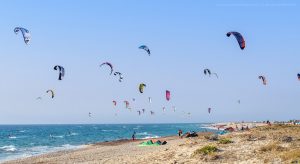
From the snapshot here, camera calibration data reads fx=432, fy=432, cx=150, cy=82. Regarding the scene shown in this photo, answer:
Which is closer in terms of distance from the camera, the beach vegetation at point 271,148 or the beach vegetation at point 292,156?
the beach vegetation at point 292,156

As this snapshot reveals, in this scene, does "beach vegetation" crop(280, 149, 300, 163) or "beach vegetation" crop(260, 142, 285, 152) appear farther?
"beach vegetation" crop(260, 142, 285, 152)

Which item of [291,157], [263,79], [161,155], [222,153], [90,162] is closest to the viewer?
[291,157]

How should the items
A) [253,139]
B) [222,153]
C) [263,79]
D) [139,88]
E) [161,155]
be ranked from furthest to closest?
[263,79]
[139,88]
[253,139]
[161,155]
[222,153]

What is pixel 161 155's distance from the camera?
70.9 feet

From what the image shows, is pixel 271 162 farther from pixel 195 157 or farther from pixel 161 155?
pixel 161 155

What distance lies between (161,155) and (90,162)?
5.60 metres

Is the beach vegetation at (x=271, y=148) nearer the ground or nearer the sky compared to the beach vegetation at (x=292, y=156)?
nearer the sky

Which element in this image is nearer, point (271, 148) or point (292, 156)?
point (292, 156)

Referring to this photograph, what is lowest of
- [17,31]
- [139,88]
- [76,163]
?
[76,163]

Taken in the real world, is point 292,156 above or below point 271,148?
below

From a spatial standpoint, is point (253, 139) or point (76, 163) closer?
point (253, 139)

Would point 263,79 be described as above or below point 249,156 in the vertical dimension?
above

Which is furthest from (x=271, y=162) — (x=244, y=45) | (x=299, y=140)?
(x=244, y=45)

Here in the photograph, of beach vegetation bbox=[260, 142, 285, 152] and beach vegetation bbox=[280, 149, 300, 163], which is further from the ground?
beach vegetation bbox=[260, 142, 285, 152]
